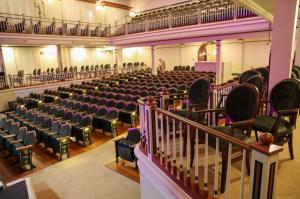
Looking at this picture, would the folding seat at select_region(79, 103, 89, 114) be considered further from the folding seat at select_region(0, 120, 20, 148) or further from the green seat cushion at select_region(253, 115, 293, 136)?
the green seat cushion at select_region(253, 115, 293, 136)

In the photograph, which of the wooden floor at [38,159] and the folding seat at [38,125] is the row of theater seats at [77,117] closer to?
the folding seat at [38,125]

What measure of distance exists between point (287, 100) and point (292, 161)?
29.1 inches

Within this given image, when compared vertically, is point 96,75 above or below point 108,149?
above

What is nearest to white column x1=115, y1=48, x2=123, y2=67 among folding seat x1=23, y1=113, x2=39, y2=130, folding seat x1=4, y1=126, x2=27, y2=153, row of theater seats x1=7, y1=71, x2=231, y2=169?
row of theater seats x1=7, y1=71, x2=231, y2=169

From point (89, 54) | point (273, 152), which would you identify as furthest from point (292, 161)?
point (89, 54)

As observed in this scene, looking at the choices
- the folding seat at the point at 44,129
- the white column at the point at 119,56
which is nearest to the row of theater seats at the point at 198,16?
the white column at the point at 119,56

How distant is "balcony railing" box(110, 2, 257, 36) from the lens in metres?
9.47

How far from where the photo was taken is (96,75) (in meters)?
16.3

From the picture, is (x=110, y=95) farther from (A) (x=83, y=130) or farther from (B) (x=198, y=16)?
(B) (x=198, y=16)

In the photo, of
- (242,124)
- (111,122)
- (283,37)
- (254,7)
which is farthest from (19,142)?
(254,7)

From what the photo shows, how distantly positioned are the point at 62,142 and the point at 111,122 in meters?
1.58

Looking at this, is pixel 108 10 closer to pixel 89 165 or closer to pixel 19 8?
pixel 19 8

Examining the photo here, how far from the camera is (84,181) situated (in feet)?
15.4

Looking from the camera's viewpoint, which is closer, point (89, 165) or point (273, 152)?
point (273, 152)
